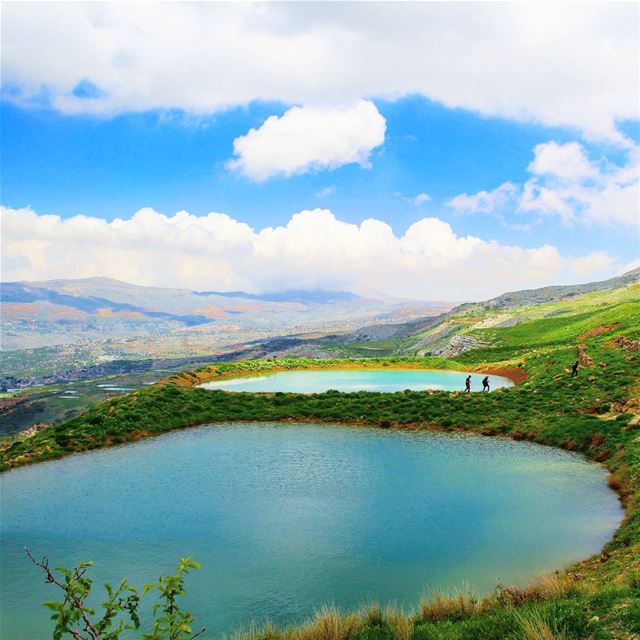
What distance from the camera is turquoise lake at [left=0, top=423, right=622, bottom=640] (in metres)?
13.4

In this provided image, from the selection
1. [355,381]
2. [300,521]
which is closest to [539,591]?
[300,521]

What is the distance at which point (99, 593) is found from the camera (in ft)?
44.4

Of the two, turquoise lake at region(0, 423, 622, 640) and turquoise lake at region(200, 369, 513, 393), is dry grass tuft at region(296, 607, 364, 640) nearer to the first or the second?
turquoise lake at region(0, 423, 622, 640)

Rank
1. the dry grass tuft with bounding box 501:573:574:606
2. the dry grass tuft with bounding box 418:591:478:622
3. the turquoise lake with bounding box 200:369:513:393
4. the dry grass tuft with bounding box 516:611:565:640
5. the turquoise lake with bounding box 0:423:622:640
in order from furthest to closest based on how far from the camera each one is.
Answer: the turquoise lake with bounding box 200:369:513:393 → the turquoise lake with bounding box 0:423:622:640 → the dry grass tuft with bounding box 501:573:574:606 → the dry grass tuft with bounding box 418:591:478:622 → the dry grass tuft with bounding box 516:611:565:640

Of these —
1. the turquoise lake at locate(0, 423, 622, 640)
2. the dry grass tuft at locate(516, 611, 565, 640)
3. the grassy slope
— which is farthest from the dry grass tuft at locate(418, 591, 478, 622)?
the dry grass tuft at locate(516, 611, 565, 640)

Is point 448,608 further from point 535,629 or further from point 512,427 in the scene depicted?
point 512,427

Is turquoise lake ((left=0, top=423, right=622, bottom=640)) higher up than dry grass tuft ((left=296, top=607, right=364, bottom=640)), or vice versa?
dry grass tuft ((left=296, top=607, right=364, bottom=640))

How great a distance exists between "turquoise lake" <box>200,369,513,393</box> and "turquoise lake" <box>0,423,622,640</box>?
1891 centimetres

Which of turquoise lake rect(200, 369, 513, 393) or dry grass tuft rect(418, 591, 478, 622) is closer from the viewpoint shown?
dry grass tuft rect(418, 591, 478, 622)

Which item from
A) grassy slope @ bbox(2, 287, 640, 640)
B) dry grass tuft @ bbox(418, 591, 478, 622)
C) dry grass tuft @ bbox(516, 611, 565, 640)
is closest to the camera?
dry grass tuft @ bbox(516, 611, 565, 640)

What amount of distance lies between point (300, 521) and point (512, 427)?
18.0 metres

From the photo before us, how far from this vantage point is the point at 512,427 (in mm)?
30391

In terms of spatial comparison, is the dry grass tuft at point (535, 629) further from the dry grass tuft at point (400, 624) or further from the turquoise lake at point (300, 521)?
the turquoise lake at point (300, 521)

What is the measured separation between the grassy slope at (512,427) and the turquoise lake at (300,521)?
4.71 ft
